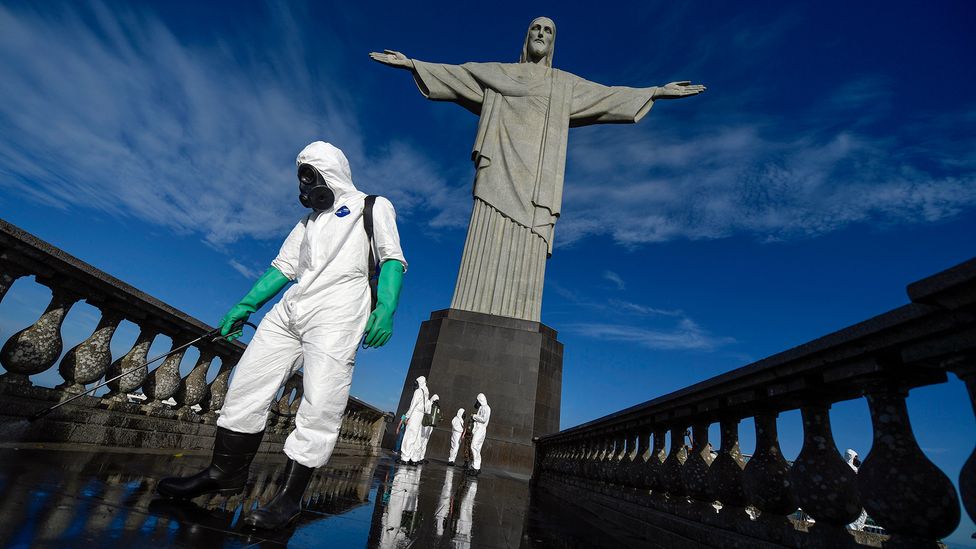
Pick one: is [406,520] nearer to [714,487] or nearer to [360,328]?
[360,328]

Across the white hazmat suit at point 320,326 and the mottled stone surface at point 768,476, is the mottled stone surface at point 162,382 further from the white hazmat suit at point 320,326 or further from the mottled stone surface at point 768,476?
the mottled stone surface at point 768,476

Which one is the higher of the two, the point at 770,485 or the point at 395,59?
the point at 395,59

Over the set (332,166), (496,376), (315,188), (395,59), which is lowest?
(315,188)

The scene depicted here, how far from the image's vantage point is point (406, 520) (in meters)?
2.89

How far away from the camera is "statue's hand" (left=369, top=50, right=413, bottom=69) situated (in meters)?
16.1

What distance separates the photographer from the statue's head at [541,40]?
16297 millimetres

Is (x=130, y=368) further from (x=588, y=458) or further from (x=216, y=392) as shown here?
(x=588, y=458)

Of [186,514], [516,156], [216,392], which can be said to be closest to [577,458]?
[216,392]

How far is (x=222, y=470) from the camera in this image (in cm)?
252

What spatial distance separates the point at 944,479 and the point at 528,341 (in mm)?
11170

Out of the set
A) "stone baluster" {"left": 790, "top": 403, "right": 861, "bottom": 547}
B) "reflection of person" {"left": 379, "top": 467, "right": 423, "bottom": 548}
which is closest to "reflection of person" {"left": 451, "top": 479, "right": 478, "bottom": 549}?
"reflection of person" {"left": 379, "top": 467, "right": 423, "bottom": 548}

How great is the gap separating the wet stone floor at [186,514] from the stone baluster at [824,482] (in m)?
1.52

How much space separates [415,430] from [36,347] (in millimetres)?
7170

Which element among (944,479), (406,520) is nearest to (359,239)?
(406,520)
